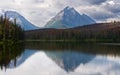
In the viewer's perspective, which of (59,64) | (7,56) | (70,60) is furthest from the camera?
(7,56)

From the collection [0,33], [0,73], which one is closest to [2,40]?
[0,33]

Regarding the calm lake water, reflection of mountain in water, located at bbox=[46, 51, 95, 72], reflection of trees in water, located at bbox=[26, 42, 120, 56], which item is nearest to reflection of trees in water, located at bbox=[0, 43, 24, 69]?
the calm lake water

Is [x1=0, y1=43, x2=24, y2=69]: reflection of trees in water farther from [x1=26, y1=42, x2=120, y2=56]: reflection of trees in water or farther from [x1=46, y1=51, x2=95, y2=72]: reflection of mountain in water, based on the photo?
[x1=26, y1=42, x2=120, y2=56]: reflection of trees in water

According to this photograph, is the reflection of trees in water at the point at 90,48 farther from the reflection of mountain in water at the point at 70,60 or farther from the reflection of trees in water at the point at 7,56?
the reflection of trees in water at the point at 7,56

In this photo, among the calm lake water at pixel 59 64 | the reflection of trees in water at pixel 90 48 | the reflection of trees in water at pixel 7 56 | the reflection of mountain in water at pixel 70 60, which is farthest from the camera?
the reflection of trees in water at pixel 90 48

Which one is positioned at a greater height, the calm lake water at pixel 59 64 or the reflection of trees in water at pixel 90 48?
the calm lake water at pixel 59 64

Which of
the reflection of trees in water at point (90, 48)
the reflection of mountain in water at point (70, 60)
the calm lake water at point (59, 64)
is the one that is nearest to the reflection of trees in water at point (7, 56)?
the calm lake water at point (59, 64)

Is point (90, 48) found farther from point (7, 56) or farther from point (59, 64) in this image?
point (59, 64)

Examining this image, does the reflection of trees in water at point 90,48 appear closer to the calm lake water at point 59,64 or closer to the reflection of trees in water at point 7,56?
the calm lake water at point 59,64

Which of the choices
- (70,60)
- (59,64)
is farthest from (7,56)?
(59,64)

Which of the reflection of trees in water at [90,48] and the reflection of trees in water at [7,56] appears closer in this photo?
the reflection of trees in water at [7,56]

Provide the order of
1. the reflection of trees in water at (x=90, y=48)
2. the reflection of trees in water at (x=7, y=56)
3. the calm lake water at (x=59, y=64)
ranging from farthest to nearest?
the reflection of trees in water at (x=90, y=48)
the reflection of trees in water at (x=7, y=56)
the calm lake water at (x=59, y=64)

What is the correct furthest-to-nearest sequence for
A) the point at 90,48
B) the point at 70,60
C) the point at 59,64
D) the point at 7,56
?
the point at 90,48 < the point at 7,56 < the point at 70,60 < the point at 59,64

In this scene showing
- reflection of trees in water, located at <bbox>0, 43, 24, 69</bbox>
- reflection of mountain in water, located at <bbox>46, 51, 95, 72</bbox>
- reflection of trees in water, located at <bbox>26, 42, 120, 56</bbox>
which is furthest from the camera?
reflection of trees in water, located at <bbox>26, 42, 120, 56</bbox>
